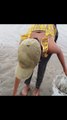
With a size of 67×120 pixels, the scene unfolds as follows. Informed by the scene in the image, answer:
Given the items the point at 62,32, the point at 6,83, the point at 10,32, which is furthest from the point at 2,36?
the point at 6,83

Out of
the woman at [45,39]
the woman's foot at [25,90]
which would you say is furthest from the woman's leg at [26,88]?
the woman at [45,39]

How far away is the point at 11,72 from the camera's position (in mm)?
3617

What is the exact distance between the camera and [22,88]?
3299 mm

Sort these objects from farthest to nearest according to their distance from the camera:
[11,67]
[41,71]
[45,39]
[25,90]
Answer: [11,67], [25,90], [41,71], [45,39]

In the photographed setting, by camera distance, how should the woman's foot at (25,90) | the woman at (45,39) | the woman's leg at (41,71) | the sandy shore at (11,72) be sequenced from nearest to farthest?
the woman at (45,39), the woman's leg at (41,71), the woman's foot at (25,90), the sandy shore at (11,72)

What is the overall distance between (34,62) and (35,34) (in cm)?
40

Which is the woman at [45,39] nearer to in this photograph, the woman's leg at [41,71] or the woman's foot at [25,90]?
the woman's leg at [41,71]

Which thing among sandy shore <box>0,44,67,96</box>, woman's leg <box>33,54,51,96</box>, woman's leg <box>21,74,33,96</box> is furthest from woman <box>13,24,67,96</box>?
sandy shore <box>0,44,67,96</box>

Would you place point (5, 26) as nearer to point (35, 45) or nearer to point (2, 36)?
point (2, 36)

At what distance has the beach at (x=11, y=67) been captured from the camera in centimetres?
331

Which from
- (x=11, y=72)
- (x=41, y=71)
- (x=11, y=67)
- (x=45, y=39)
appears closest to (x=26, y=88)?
(x=41, y=71)

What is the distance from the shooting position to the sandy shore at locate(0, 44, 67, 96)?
10.8 ft

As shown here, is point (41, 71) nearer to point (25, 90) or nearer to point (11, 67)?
point (25, 90)

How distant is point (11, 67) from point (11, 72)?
127mm
